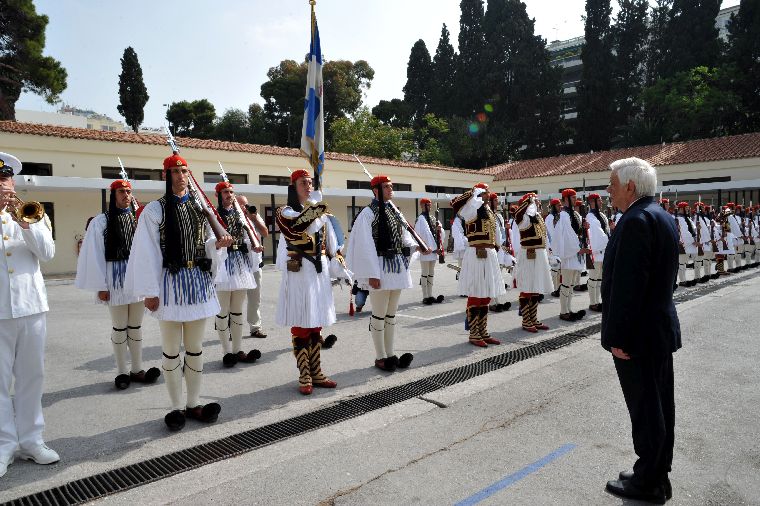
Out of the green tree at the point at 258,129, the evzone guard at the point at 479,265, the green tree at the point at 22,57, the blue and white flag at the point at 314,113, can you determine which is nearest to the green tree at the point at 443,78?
the green tree at the point at 258,129

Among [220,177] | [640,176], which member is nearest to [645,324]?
[640,176]

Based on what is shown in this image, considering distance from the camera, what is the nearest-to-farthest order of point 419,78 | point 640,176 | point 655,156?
1. point 640,176
2. point 655,156
3. point 419,78

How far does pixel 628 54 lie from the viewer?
1940 inches

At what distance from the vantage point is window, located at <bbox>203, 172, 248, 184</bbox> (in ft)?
89.2

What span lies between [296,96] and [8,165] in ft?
159

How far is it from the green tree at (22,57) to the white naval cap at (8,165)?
32.0m

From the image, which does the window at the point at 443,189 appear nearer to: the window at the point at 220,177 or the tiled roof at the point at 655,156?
the tiled roof at the point at 655,156

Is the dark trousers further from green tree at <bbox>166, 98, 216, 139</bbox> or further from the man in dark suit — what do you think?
green tree at <bbox>166, 98, 216, 139</bbox>

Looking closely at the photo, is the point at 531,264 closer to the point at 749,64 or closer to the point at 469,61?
the point at 749,64

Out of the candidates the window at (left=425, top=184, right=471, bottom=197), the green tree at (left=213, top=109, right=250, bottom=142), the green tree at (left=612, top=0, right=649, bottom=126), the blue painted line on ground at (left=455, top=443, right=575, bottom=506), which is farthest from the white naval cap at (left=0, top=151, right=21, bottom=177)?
the green tree at (left=612, top=0, right=649, bottom=126)

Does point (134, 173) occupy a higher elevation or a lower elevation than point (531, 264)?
higher

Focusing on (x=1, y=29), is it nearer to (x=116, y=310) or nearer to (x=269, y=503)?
(x=116, y=310)

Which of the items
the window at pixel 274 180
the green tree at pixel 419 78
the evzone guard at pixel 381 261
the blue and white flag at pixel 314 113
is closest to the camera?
the evzone guard at pixel 381 261

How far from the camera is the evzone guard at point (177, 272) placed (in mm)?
4355
